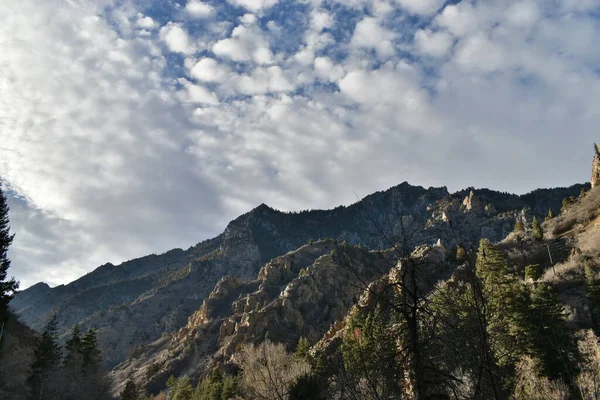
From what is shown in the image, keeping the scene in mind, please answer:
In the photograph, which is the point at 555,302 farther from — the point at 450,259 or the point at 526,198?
the point at 526,198

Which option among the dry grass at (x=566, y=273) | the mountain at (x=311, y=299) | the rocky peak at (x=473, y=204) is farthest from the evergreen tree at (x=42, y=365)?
the rocky peak at (x=473, y=204)

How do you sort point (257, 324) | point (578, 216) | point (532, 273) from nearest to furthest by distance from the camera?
point (532, 273) < point (578, 216) < point (257, 324)

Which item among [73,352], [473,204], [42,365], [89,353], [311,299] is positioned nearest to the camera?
[42,365]

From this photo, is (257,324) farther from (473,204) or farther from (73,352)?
(473,204)

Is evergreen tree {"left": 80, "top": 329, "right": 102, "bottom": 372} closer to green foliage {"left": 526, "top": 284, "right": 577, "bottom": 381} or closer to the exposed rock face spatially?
the exposed rock face

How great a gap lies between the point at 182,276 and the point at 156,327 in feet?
141

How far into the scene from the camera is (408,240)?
5020 millimetres

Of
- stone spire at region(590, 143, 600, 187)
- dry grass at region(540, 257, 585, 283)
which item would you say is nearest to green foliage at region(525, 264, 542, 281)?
dry grass at region(540, 257, 585, 283)

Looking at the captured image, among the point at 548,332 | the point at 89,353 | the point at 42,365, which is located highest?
the point at 89,353

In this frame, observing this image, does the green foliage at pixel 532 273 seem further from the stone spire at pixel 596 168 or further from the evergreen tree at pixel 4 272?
the evergreen tree at pixel 4 272

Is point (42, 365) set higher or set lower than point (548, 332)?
higher

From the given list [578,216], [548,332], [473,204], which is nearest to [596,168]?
[578,216]

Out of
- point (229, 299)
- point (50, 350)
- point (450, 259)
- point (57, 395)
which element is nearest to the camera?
point (57, 395)

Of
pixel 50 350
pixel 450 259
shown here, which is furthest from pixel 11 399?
pixel 450 259
